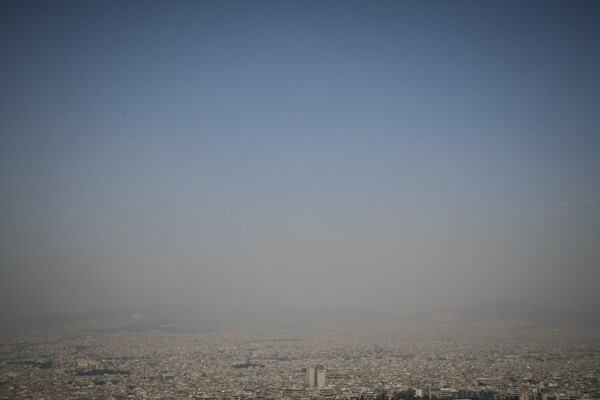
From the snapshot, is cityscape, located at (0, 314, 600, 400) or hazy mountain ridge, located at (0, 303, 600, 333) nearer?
cityscape, located at (0, 314, 600, 400)

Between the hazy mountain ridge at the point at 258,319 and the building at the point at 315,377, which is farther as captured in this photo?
the hazy mountain ridge at the point at 258,319

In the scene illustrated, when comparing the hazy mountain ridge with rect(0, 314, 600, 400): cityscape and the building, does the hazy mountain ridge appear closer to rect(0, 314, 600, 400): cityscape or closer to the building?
rect(0, 314, 600, 400): cityscape

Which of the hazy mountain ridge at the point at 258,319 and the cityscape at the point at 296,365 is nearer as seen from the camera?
the cityscape at the point at 296,365

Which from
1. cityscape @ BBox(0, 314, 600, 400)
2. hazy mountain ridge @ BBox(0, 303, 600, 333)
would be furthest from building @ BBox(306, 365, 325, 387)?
hazy mountain ridge @ BBox(0, 303, 600, 333)

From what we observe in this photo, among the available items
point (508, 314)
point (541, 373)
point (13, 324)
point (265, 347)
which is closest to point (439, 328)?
point (508, 314)

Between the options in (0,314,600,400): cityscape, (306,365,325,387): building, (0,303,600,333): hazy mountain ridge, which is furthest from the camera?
(0,303,600,333): hazy mountain ridge

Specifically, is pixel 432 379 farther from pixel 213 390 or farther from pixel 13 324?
pixel 13 324

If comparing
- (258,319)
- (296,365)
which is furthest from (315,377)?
(258,319)

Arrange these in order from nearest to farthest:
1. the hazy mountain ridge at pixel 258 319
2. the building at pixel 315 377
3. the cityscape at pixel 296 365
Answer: the cityscape at pixel 296 365 < the building at pixel 315 377 < the hazy mountain ridge at pixel 258 319

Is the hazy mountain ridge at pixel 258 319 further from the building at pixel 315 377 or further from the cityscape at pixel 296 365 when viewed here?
the building at pixel 315 377

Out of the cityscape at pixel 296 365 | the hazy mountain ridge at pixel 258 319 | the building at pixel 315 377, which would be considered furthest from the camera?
the hazy mountain ridge at pixel 258 319

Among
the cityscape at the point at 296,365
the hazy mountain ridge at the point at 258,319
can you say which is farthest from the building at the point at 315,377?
the hazy mountain ridge at the point at 258,319
